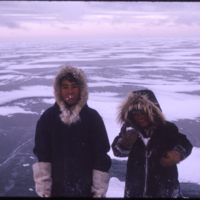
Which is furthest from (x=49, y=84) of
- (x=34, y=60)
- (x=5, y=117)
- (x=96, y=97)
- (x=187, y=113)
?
(x=34, y=60)

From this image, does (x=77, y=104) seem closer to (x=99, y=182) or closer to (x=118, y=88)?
(x=99, y=182)

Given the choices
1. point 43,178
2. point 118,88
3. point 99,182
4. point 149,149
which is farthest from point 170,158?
point 118,88

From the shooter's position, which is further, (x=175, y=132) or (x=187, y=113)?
(x=187, y=113)

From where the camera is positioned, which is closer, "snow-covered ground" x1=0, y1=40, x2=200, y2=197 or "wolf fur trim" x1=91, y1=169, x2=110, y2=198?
"wolf fur trim" x1=91, y1=169, x2=110, y2=198

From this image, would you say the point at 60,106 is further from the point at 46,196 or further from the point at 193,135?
the point at 193,135

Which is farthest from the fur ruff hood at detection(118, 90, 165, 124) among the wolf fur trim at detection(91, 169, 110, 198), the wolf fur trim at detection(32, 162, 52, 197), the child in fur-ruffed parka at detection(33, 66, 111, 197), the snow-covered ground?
the snow-covered ground

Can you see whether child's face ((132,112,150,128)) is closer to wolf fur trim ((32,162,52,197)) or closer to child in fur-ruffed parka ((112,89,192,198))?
child in fur-ruffed parka ((112,89,192,198))

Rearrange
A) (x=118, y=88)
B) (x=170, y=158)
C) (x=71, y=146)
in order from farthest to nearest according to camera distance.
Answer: (x=118, y=88), (x=71, y=146), (x=170, y=158)
